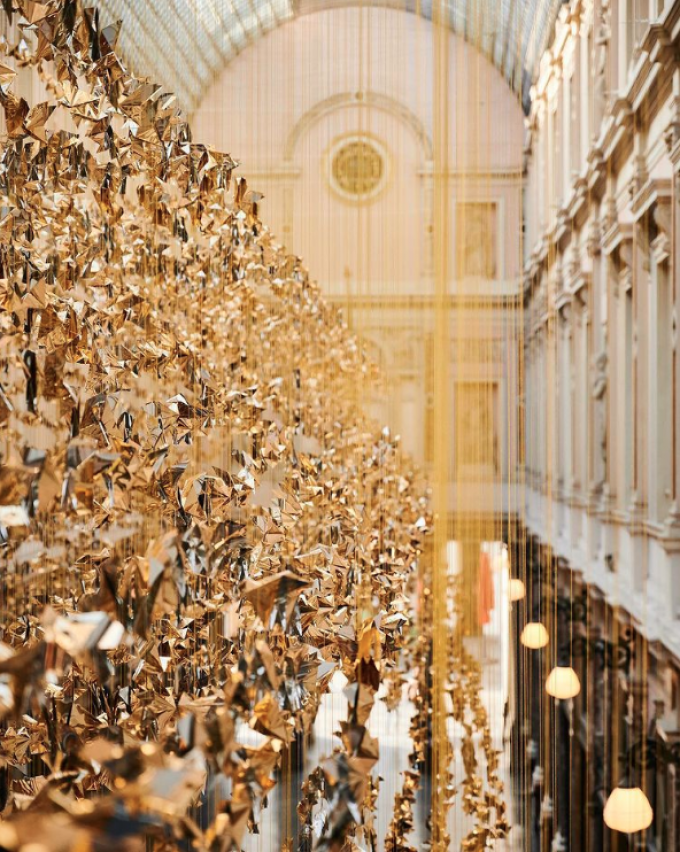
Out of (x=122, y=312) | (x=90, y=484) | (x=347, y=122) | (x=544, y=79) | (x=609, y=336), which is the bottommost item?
(x=90, y=484)

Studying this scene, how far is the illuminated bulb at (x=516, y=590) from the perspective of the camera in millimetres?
3654

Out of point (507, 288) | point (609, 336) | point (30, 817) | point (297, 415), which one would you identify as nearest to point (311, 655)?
point (30, 817)

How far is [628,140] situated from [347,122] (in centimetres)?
157

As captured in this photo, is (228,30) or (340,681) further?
(228,30)

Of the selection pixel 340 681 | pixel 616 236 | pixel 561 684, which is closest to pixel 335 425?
pixel 340 681

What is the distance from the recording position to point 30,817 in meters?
0.34

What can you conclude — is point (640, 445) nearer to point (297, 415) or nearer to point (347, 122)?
→ point (347, 122)

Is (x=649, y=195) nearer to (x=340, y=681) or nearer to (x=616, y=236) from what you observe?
(x=616, y=236)

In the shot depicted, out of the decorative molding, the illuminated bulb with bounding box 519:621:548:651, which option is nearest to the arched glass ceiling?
the decorative molding

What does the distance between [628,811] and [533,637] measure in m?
0.85

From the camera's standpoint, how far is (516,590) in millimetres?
3840

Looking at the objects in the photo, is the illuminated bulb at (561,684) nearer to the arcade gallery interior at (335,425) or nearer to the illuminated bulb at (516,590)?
the arcade gallery interior at (335,425)

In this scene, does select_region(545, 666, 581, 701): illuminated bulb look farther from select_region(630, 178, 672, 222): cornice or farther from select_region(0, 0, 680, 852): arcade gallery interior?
select_region(630, 178, 672, 222): cornice

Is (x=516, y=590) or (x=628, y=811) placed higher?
(x=516, y=590)
